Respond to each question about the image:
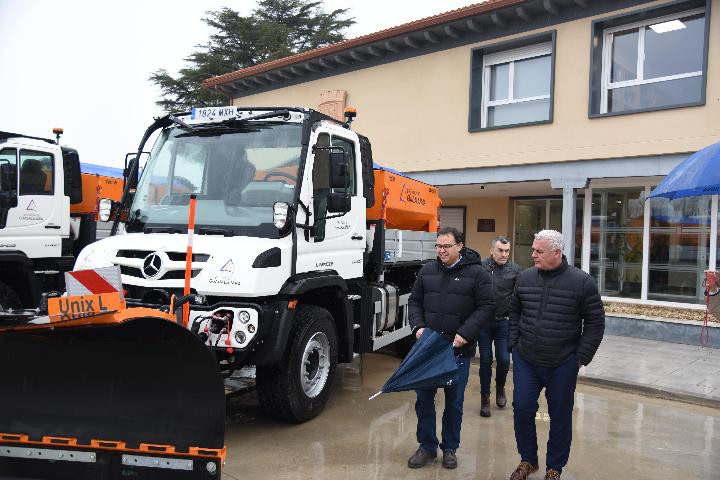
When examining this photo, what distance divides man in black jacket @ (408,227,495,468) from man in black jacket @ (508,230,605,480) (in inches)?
14.4

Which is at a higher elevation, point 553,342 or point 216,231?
point 216,231

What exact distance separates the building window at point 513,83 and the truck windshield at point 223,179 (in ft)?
24.3

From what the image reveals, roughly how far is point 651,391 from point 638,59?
244 inches

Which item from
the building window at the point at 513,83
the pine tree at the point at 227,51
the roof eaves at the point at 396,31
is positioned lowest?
the building window at the point at 513,83

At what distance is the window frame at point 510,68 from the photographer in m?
11.5

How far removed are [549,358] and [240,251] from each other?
7.76ft

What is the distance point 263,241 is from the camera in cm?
481

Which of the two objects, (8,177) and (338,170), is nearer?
(338,170)

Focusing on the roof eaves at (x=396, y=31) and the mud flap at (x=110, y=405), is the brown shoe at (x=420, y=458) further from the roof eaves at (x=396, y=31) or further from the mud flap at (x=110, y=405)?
the roof eaves at (x=396, y=31)

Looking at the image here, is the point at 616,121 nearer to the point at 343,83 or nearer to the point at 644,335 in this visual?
the point at 644,335

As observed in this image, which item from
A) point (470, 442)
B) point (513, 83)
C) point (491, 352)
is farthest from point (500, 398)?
point (513, 83)

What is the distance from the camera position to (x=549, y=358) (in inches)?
162

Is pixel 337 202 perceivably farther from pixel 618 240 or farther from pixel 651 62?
pixel 618 240

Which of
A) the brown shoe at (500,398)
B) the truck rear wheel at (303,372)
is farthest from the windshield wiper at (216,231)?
the brown shoe at (500,398)
